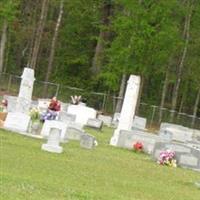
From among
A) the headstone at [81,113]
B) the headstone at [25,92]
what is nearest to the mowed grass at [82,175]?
the headstone at [25,92]

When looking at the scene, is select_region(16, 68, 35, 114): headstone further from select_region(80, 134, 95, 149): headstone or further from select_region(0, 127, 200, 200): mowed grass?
select_region(80, 134, 95, 149): headstone

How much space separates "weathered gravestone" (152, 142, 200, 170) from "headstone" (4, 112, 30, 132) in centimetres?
457

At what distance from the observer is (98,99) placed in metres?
53.2

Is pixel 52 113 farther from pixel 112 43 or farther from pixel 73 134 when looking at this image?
pixel 112 43

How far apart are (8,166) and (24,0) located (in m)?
53.0

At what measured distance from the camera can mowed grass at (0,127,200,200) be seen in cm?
1332

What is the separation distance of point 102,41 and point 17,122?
3223 centimetres

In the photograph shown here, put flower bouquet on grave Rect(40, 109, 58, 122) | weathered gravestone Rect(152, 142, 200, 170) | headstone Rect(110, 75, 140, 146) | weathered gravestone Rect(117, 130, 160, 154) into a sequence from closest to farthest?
weathered gravestone Rect(152, 142, 200, 170) → weathered gravestone Rect(117, 130, 160, 154) → headstone Rect(110, 75, 140, 146) → flower bouquet on grave Rect(40, 109, 58, 122)

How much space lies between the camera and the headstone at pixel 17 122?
2514 centimetres

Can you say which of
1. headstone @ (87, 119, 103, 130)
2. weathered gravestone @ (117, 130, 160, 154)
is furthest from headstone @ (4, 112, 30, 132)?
headstone @ (87, 119, 103, 130)

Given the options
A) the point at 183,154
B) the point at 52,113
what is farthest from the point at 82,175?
the point at 52,113

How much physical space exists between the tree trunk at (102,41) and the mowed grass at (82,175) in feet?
111

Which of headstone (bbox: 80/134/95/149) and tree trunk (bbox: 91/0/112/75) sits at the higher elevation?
tree trunk (bbox: 91/0/112/75)

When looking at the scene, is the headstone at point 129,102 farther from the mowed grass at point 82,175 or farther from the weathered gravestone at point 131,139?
the mowed grass at point 82,175
